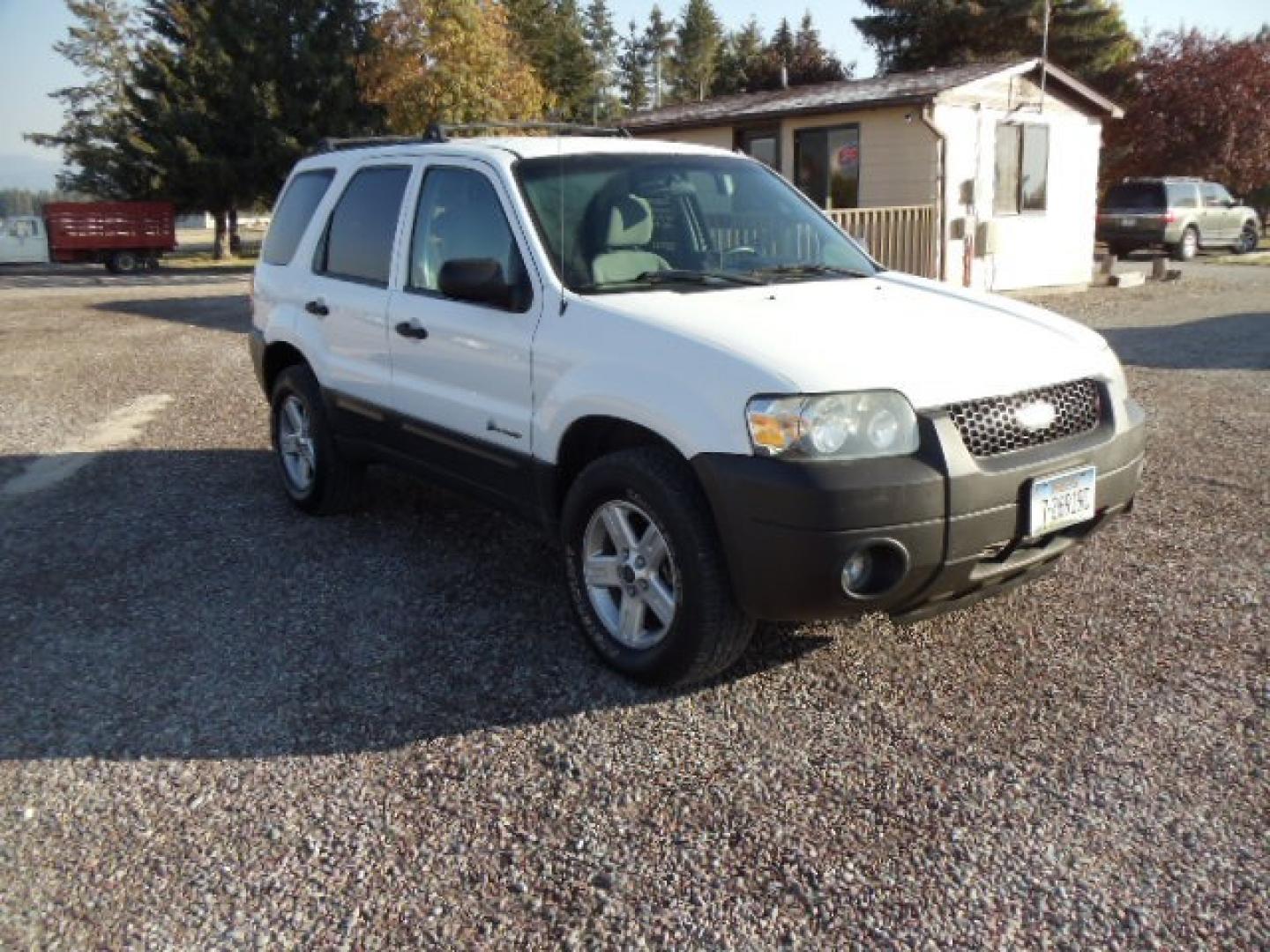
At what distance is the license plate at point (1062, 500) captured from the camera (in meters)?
3.35

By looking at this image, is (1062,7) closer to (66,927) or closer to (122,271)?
(122,271)

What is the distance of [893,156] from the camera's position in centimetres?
1686

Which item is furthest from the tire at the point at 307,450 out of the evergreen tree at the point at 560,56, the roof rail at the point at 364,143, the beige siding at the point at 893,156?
the evergreen tree at the point at 560,56

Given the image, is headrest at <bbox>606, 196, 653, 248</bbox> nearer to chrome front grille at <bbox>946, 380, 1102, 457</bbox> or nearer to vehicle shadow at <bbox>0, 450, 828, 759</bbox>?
vehicle shadow at <bbox>0, 450, 828, 759</bbox>

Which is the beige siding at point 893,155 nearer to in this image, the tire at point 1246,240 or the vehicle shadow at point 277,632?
the vehicle shadow at point 277,632

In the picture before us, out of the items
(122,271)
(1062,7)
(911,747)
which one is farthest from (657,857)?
(1062,7)

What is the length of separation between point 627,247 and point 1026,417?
1635 mm

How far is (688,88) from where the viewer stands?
94000mm

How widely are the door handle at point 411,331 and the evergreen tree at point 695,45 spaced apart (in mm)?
92679

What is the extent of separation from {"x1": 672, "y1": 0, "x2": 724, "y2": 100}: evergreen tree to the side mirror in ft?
306

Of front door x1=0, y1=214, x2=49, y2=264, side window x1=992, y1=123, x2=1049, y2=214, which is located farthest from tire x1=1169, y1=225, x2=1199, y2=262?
front door x1=0, y1=214, x2=49, y2=264

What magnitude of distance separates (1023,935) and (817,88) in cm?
1886

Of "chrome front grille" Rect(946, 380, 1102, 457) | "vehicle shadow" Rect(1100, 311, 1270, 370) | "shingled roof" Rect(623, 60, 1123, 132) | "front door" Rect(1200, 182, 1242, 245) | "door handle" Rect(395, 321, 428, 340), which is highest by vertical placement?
"shingled roof" Rect(623, 60, 1123, 132)

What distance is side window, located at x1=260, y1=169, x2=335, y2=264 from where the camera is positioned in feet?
18.8
